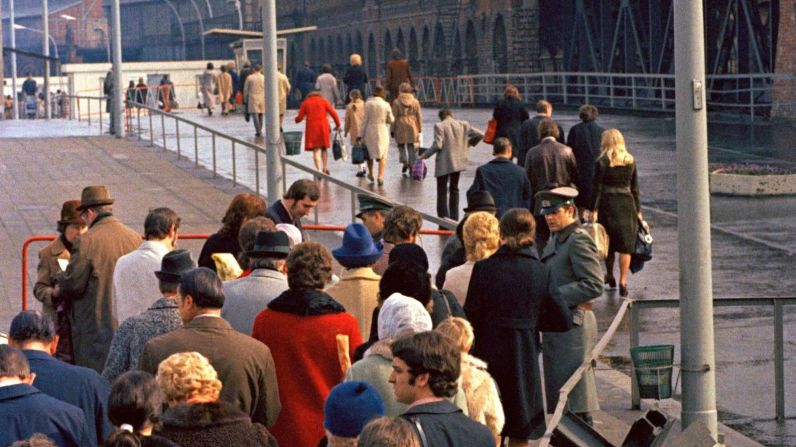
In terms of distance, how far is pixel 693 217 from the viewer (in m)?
8.86

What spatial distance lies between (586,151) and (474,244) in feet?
27.7

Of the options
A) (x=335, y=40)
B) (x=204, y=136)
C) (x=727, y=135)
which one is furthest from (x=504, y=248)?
(x=335, y=40)

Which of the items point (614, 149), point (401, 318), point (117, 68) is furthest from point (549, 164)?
point (117, 68)

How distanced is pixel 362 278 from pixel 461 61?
53758 mm

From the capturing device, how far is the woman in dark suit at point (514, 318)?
796 centimetres

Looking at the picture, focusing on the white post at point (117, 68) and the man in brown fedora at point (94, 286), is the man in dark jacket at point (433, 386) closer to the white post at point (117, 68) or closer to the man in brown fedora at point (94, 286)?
the man in brown fedora at point (94, 286)

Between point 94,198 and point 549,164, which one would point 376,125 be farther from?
point 94,198

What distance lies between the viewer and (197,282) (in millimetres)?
6742

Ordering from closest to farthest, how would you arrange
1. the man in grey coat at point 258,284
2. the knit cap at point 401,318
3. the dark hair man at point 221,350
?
the knit cap at point 401,318
the dark hair man at point 221,350
the man in grey coat at point 258,284

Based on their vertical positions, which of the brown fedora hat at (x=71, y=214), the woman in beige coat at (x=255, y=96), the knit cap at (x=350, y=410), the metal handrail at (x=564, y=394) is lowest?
the metal handrail at (x=564, y=394)

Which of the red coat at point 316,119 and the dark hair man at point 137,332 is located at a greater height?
the red coat at point 316,119

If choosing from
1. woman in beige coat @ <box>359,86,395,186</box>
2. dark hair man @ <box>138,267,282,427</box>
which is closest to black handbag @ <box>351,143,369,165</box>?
woman in beige coat @ <box>359,86,395,186</box>

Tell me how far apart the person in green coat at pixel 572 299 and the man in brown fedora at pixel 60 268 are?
2.78m

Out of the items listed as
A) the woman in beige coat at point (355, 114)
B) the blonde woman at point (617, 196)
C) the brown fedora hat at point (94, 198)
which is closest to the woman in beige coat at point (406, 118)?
the woman in beige coat at point (355, 114)
